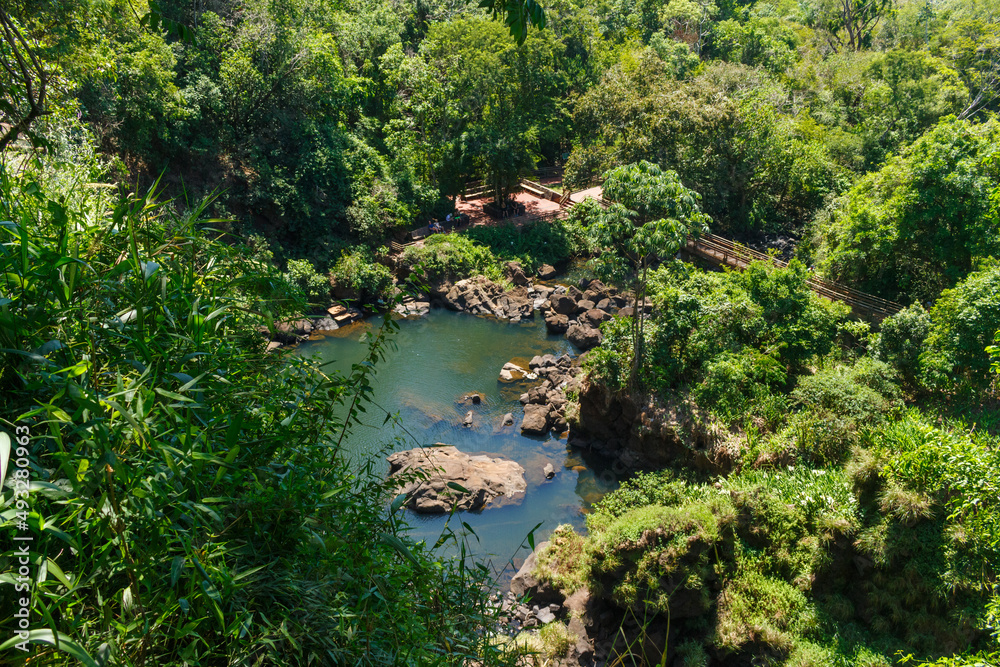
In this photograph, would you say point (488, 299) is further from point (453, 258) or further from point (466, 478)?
point (466, 478)

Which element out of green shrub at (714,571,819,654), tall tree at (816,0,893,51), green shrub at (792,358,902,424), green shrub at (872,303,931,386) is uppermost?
tall tree at (816,0,893,51)

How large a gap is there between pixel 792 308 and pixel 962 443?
618cm

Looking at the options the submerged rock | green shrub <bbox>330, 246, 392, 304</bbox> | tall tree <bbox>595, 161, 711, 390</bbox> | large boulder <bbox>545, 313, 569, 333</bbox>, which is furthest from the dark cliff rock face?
the submerged rock

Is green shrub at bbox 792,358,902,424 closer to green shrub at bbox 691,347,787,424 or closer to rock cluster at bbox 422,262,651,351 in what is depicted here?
green shrub at bbox 691,347,787,424

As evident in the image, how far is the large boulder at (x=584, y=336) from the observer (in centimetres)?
2052

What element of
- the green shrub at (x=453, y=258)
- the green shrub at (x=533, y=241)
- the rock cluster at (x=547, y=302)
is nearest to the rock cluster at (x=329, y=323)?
the green shrub at (x=453, y=258)

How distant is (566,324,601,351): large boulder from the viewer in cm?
2052

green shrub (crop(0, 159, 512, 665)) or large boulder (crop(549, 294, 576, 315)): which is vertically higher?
green shrub (crop(0, 159, 512, 665))

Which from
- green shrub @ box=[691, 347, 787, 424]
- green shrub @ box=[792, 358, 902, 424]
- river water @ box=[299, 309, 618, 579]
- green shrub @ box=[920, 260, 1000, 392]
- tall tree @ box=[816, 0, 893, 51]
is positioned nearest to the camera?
green shrub @ box=[920, 260, 1000, 392]

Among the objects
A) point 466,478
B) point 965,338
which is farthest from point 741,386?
point 466,478

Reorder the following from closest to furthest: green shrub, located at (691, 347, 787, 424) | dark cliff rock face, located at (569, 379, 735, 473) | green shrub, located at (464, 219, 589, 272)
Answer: green shrub, located at (691, 347, 787, 424) → dark cliff rock face, located at (569, 379, 735, 473) → green shrub, located at (464, 219, 589, 272)

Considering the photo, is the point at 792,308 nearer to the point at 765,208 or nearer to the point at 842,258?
the point at 842,258

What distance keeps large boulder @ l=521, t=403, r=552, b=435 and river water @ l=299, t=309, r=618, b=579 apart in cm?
25

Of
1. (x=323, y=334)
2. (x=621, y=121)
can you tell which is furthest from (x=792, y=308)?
(x=323, y=334)
